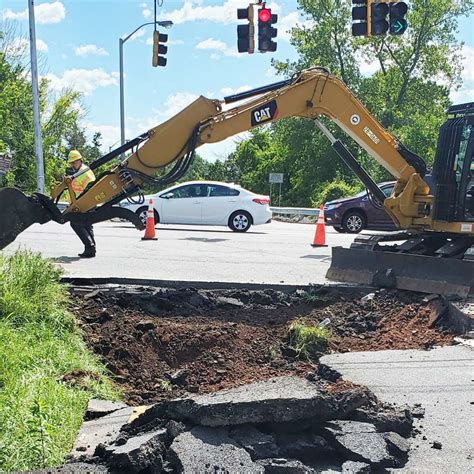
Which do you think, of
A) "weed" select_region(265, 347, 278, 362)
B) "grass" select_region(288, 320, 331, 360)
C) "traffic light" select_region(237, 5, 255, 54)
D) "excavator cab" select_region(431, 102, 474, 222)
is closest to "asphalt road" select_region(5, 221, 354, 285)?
"excavator cab" select_region(431, 102, 474, 222)

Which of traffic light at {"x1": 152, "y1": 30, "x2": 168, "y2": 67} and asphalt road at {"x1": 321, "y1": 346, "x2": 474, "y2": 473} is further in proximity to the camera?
traffic light at {"x1": 152, "y1": 30, "x2": 168, "y2": 67}

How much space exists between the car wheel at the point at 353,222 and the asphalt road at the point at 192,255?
2.50 m

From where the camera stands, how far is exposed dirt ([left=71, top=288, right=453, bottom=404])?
5.84 m

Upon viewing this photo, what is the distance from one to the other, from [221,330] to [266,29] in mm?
9688

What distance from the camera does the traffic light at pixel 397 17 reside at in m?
13.2

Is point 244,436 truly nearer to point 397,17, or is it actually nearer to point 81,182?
point 81,182

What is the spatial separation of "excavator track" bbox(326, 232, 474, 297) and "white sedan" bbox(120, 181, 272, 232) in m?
9.10

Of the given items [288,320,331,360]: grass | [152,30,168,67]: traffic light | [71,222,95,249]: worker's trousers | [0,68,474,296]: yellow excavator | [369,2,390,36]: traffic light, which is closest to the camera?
[288,320,331,360]: grass

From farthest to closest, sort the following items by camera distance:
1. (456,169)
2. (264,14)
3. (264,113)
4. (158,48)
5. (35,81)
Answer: (35,81), (158,48), (264,14), (264,113), (456,169)

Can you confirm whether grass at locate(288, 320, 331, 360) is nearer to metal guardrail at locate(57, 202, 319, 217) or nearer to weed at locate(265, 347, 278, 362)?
weed at locate(265, 347, 278, 362)

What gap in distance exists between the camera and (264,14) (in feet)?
47.3

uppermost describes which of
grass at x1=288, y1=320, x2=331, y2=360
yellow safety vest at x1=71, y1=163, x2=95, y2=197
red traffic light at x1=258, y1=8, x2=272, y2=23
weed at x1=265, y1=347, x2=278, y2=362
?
red traffic light at x1=258, y1=8, x2=272, y2=23

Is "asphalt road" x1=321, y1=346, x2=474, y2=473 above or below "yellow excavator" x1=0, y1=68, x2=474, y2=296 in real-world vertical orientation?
below

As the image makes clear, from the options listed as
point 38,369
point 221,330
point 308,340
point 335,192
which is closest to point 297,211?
point 335,192
